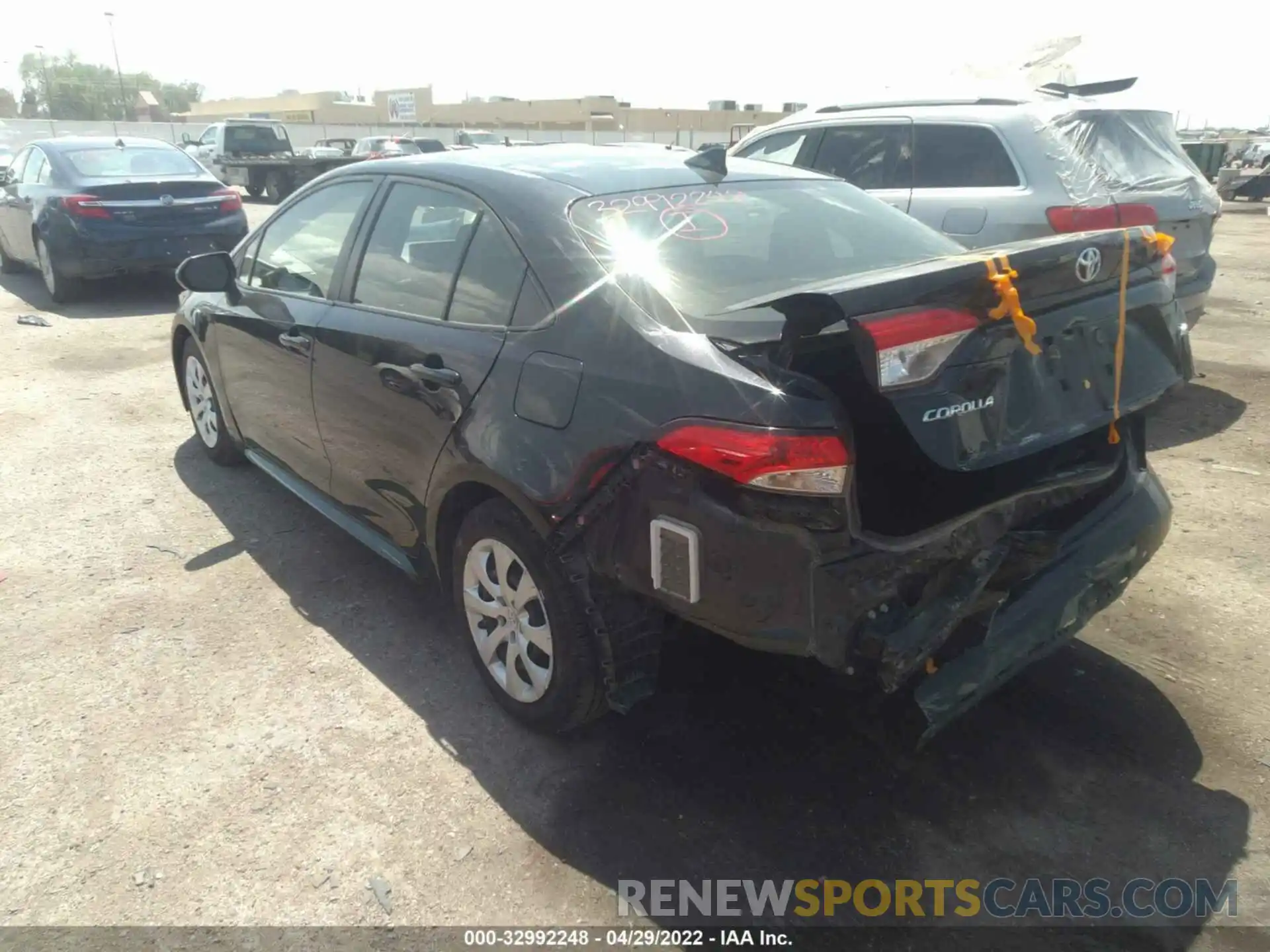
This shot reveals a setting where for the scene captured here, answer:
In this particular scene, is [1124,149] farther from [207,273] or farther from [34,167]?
[34,167]

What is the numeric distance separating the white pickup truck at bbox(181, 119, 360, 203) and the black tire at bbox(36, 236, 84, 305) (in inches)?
447

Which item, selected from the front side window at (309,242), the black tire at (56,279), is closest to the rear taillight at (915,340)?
Result: the front side window at (309,242)

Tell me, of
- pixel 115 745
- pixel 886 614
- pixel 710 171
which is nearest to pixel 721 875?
pixel 886 614

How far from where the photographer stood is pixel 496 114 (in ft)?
207

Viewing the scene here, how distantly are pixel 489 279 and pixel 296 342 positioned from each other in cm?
127

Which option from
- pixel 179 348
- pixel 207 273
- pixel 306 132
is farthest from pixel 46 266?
pixel 306 132

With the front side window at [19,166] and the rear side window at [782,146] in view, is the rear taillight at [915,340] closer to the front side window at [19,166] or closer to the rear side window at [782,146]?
the rear side window at [782,146]

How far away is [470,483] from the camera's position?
9.64 ft

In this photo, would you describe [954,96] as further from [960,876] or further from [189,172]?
[189,172]

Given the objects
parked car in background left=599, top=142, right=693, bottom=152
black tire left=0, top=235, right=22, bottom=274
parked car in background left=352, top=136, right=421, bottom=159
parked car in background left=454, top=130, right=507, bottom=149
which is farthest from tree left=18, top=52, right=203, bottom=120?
parked car in background left=599, top=142, right=693, bottom=152

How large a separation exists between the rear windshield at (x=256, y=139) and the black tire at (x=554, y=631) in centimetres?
2327

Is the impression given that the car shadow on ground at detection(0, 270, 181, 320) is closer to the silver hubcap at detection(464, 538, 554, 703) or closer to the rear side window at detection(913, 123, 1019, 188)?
the rear side window at detection(913, 123, 1019, 188)

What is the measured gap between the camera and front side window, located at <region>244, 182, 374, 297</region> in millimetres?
3758

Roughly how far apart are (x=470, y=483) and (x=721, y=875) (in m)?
1.36
